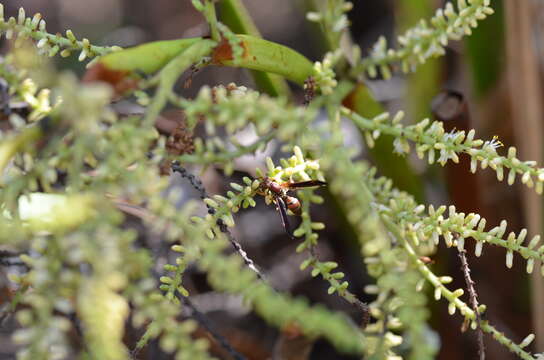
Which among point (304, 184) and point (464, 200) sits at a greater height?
point (304, 184)

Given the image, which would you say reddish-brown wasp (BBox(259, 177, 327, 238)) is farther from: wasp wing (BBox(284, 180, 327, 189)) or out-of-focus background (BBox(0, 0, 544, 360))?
out-of-focus background (BBox(0, 0, 544, 360))

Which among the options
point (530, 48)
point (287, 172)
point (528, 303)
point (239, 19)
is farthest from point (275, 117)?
point (528, 303)

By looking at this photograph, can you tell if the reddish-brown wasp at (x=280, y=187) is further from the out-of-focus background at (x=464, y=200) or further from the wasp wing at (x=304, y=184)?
the out-of-focus background at (x=464, y=200)

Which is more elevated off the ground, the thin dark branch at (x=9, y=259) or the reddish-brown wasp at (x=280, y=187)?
the reddish-brown wasp at (x=280, y=187)

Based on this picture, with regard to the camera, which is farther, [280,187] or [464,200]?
[464,200]

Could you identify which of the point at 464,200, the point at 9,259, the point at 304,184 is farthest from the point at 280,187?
the point at 464,200

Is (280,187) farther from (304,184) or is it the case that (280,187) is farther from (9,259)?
(9,259)

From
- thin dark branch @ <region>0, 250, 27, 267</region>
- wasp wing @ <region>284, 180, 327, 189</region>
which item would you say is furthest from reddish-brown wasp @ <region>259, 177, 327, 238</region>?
thin dark branch @ <region>0, 250, 27, 267</region>

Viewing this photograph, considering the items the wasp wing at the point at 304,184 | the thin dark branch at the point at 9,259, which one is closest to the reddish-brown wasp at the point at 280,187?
the wasp wing at the point at 304,184

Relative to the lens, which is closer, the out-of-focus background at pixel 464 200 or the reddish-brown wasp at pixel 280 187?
the reddish-brown wasp at pixel 280 187

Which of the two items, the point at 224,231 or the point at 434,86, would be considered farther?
the point at 434,86

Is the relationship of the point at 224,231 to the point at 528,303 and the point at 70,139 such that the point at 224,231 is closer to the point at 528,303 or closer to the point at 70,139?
the point at 70,139
